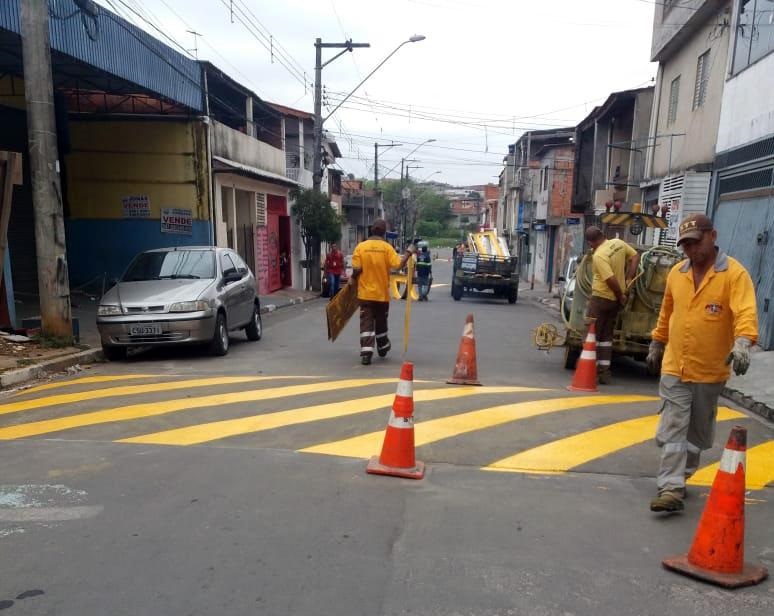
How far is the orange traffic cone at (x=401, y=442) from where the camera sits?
4555mm

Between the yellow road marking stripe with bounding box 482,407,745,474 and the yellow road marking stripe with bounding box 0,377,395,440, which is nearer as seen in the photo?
the yellow road marking stripe with bounding box 482,407,745,474

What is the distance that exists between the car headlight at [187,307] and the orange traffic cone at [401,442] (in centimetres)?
541

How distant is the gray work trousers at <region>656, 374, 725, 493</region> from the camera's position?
13.4 ft

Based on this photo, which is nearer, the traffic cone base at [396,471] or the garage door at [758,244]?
the traffic cone base at [396,471]

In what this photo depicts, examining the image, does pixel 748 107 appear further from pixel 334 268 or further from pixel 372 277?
pixel 334 268

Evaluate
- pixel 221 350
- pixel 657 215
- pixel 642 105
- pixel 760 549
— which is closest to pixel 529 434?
pixel 760 549

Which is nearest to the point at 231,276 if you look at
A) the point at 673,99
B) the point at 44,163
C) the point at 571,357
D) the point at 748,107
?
the point at 44,163

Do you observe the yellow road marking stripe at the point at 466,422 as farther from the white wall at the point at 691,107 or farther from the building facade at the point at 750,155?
the white wall at the point at 691,107

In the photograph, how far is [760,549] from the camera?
3.61m

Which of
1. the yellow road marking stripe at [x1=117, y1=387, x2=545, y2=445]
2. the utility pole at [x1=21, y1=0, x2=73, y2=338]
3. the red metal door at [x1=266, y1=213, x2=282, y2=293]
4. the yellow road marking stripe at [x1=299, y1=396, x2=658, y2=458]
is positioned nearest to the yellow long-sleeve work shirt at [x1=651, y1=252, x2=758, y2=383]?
the yellow road marking stripe at [x1=299, y1=396, x2=658, y2=458]

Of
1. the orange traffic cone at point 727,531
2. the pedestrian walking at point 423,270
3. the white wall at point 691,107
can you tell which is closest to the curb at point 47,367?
the orange traffic cone at point 727,531

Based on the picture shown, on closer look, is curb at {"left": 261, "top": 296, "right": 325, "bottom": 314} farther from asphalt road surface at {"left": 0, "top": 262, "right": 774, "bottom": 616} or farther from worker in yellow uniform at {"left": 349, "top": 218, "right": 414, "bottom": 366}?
asphalt road surface at {"left": 0, "top": 262, "right": 774, "bottom": 616}

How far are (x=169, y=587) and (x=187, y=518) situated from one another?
745 millimetres

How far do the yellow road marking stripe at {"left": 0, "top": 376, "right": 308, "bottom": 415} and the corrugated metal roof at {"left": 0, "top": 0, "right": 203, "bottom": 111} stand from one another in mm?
6273
